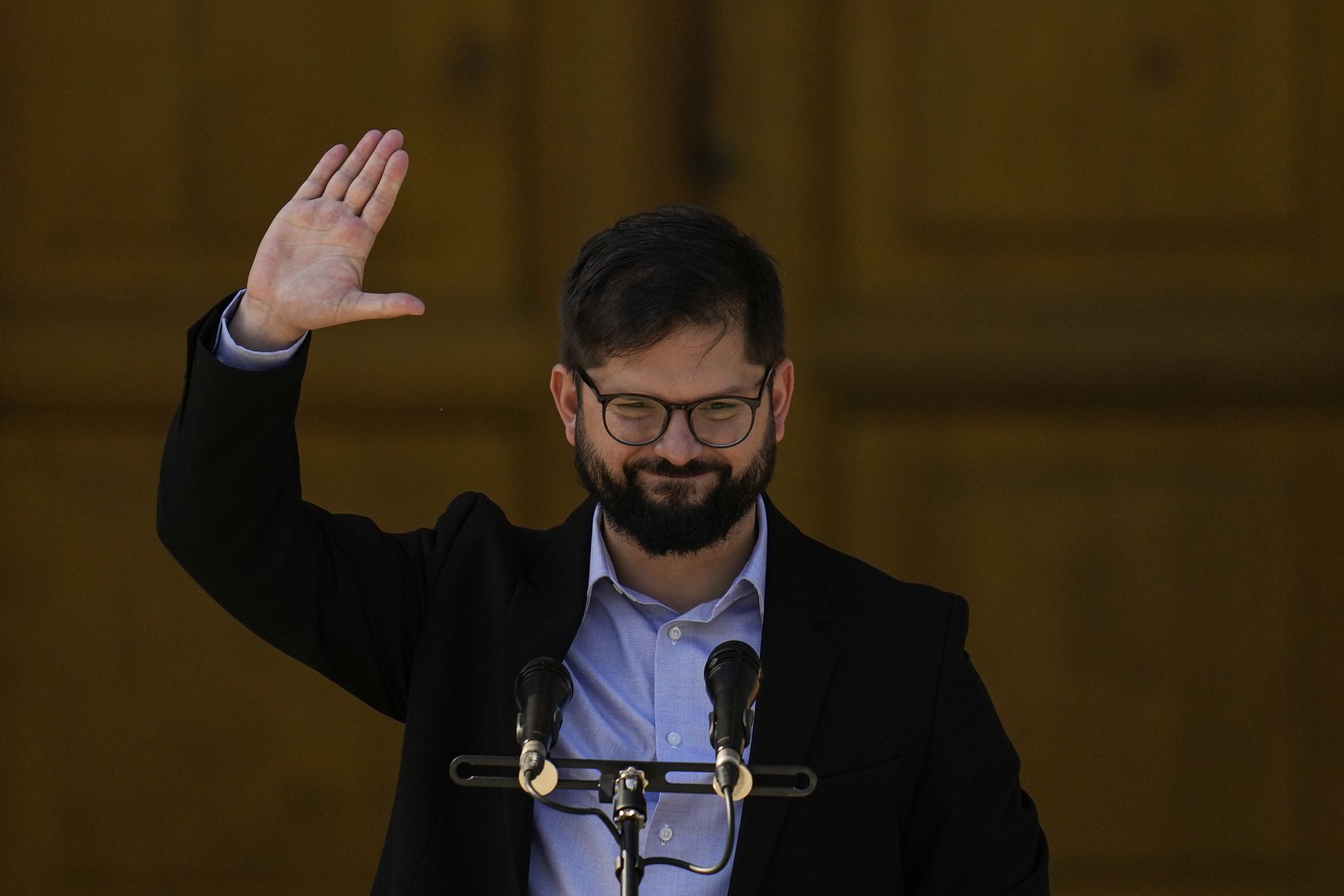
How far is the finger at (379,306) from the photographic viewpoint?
7.40 ft

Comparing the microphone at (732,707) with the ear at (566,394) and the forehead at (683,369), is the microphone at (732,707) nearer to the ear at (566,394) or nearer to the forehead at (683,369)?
the forehead at (683,369)

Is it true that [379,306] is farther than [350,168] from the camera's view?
No

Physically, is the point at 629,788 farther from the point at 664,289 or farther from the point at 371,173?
the point at 371,173

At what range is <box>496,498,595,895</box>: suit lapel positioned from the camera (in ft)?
7.91

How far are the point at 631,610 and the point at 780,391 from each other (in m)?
0.41

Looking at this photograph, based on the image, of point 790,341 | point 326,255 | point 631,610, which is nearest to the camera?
point 326,255

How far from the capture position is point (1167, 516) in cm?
393

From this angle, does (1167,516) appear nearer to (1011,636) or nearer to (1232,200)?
(1011,636)

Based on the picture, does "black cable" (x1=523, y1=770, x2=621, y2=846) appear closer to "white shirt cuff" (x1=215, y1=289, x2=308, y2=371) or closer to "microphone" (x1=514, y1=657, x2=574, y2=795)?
"microphone" (x1=514, y1=657, x2=574, y2=795)

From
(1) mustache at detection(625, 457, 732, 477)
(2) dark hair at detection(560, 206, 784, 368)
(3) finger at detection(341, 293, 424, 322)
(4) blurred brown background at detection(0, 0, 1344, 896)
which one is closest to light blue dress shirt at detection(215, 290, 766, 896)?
(3) finger at detection(341, 293, 424, 322)

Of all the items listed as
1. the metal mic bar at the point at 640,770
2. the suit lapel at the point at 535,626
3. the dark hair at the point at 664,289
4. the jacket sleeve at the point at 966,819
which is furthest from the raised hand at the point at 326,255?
the jacket sleeve at the point at 966,819

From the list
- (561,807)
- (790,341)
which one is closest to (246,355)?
(561,807)

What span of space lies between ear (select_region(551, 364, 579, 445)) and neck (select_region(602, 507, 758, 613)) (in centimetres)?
18

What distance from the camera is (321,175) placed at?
8.18ft
